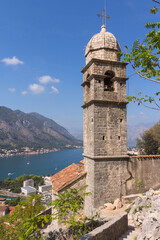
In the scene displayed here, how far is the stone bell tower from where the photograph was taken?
1043 centimetres

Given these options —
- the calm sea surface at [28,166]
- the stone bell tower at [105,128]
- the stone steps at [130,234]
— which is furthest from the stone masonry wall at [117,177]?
the calm sea surface at [28,166]

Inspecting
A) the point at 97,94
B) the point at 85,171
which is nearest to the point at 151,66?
the point at 97,94

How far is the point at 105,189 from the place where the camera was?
1046 centimetres

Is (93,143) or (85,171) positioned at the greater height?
(93,143)

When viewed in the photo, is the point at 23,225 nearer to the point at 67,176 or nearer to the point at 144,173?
the point at 67,176

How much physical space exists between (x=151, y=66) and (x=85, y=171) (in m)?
8.16

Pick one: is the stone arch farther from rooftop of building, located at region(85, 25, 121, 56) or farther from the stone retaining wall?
the stone retaining wall

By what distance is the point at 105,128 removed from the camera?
10750 millimetres

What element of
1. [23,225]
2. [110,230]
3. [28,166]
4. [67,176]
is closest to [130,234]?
[110,230]

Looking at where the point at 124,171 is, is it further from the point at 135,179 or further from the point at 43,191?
the point at 43,191

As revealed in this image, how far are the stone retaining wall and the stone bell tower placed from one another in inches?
156

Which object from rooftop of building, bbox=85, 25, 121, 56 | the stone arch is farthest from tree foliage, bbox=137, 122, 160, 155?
rooftop of building, bbox=85, 25, 121, 56

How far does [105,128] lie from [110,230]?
20.4 feet

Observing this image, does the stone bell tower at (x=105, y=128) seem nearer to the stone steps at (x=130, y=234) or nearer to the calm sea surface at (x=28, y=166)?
the stone steps at (x=130, y=234)
